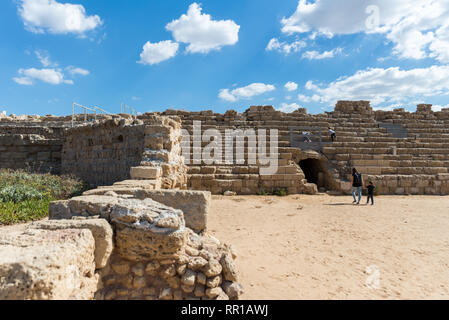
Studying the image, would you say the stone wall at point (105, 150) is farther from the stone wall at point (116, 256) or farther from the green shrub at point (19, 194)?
the stone wall at point (116, 256)

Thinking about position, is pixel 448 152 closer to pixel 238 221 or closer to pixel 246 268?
pixel 238 221

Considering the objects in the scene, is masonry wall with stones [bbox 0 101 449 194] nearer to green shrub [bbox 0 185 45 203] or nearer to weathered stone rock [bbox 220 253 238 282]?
green shrub [bbox 0 185 45 203]

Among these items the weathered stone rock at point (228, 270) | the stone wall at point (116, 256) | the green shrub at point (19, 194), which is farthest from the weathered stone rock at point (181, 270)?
the green shrub at point (19, 194)

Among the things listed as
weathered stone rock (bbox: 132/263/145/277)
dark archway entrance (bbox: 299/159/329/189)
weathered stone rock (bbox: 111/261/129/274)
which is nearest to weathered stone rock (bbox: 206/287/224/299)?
weathered stone rock (bbox: 132/263/145/277)

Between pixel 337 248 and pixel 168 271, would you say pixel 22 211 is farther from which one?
pixel 337 248

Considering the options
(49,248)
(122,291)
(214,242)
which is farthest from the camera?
(214,242)

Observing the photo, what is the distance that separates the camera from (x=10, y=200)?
6230 millimetres

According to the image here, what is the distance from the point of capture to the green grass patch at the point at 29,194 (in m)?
5.34

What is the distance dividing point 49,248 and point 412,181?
13887 mm

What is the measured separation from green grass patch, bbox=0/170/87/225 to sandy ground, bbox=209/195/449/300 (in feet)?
12.8

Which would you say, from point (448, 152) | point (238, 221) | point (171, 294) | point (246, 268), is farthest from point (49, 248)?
point (448, 152)

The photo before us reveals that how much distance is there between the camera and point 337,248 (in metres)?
5.14

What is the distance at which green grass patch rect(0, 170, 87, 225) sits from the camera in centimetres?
534

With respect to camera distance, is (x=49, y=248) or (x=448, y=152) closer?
(x=49, y=248)
